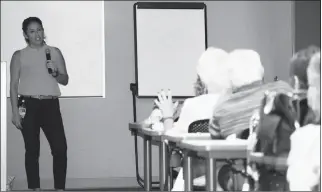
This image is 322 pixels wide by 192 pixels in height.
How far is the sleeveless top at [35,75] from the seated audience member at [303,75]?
3260 millimetres

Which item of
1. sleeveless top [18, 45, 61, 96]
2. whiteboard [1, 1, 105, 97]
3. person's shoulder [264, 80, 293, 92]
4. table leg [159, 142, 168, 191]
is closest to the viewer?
person's shoulder [264, 80, 293, 92]

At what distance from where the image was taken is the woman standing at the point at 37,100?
5.05 m

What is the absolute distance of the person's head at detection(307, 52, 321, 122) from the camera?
82.7 inches

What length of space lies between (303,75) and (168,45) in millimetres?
4888

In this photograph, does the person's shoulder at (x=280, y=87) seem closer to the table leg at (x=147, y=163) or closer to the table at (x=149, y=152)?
the table at (x=149, y=152)

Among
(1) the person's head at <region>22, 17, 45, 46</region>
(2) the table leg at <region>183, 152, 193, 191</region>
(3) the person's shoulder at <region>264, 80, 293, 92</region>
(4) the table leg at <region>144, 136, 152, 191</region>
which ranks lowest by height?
(4) the table leg at <region>144, 136, 152, 191</region>

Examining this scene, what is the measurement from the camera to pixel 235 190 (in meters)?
2.71

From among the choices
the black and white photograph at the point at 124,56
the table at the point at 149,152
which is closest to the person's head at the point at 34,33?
the black and white photograph at the point at 124,56

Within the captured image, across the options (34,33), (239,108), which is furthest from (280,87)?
(34,33)

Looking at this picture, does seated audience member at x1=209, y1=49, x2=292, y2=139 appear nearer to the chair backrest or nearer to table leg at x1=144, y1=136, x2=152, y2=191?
the chair backrest

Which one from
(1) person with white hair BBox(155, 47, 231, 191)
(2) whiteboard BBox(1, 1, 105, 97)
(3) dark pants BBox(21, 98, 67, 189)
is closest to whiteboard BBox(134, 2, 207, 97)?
(2) whiteboard BBox(1, 1, 105, 97)

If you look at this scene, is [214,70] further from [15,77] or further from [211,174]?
[15,77]

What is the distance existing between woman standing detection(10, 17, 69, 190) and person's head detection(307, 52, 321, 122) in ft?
10.3

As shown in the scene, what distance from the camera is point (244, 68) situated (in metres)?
2.94
